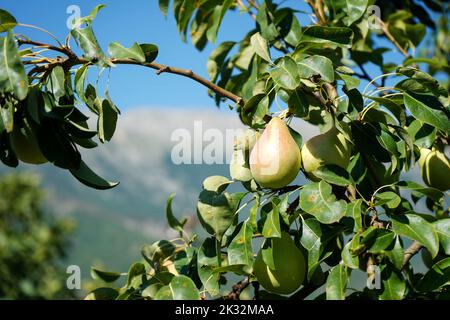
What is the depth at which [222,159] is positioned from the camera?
1.32 m

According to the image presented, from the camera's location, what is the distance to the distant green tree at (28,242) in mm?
5055

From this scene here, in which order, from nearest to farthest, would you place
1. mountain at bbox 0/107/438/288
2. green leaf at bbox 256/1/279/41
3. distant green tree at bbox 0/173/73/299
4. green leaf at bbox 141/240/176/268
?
green leaf at bbox 141/240/176/268 → green leaf at bbox 256/1/279/41 → distant green tree at bbox 0/173/73/299 → mountain at bbox 0/107/438/288

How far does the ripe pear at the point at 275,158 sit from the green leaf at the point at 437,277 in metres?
0.31

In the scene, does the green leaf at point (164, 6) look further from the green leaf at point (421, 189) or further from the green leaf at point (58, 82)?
the green leaf at point (421, 189)

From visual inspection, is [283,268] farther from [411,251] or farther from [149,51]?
[149,51]

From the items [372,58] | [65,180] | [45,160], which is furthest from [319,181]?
[65,180]

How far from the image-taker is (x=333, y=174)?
1.10 metres

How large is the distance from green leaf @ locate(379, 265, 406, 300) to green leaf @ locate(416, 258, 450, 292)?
0.10 meters

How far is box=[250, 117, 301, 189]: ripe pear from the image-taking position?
111 cm

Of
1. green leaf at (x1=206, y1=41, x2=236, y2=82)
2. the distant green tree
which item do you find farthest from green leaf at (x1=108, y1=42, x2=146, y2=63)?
the distant green tree

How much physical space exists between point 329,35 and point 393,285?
49 centimetres

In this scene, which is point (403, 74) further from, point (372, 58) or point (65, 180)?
point (65, 180)

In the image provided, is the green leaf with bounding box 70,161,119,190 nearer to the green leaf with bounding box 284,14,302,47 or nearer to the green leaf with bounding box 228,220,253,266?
the green leaf with bounding box 228,220,253,266

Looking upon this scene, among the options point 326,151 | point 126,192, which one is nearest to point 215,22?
point 326,151
